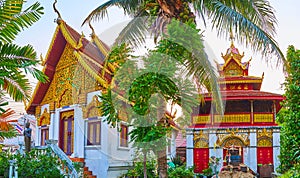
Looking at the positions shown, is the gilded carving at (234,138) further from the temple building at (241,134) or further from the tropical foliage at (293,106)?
the tropical foliage at (293,106)

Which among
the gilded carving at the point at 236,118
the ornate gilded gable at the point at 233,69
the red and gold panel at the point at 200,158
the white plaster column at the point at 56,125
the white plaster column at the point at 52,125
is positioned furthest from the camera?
the ornate gilded gable at the point at 233,69

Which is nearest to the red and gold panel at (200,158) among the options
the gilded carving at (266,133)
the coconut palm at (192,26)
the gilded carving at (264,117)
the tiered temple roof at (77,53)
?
the gilded carving at (266,133)

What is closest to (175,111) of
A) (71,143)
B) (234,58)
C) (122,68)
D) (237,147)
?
(122,68)

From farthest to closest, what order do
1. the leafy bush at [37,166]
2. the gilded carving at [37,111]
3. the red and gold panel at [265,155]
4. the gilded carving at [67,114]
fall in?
1. the red and gold panel at [265,155]
2. the gilded carving at [37,111]
3. the gilded carving at [67,114]
4. the leafy bush at [37,166]

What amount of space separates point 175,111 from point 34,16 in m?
3.08

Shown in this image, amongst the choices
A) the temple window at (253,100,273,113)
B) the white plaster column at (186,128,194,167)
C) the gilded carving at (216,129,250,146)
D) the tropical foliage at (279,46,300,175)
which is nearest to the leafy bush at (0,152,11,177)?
the tropical foliage at (279,46,300,175)

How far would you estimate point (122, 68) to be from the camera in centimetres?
710

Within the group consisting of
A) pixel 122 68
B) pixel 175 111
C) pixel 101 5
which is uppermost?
pixel 101 5

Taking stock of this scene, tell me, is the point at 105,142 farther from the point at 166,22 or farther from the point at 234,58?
the point at 234,58

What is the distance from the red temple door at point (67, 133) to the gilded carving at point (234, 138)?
7.28 metres

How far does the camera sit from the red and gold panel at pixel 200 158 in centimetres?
1812

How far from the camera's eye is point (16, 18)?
23.5ft

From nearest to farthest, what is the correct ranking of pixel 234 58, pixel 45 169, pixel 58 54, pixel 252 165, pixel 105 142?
pixel 45 169
pixel 105 142
pixel 58 54
pixel 252 165
pixel 234 58

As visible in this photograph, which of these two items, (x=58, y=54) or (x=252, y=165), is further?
(x=252, y=165)
